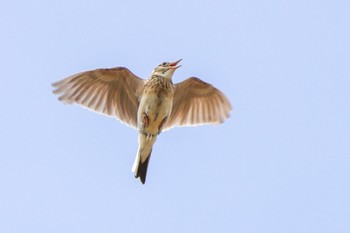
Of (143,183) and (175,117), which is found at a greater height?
(175,117)

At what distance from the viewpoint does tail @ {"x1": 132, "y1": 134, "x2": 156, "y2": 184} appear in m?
19.8

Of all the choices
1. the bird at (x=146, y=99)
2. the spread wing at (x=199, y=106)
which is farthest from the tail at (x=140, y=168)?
the spread wing at (x=199, y=106)

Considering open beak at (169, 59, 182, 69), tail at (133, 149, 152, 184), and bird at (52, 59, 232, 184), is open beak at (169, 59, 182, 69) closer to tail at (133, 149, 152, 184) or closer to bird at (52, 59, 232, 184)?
bird at (52, 59, 232, 184)

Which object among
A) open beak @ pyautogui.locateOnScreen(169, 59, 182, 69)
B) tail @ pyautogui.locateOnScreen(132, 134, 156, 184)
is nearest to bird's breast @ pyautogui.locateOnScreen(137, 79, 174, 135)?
tail @ pyautogui.locateOnScreen(132, 134, 156, 184)

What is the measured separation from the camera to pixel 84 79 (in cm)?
2059

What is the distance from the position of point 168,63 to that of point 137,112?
1.23 meters

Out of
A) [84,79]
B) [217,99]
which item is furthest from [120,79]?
[217,99]

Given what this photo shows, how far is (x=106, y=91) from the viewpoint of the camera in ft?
68.0

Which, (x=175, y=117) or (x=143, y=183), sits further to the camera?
(x=175, y=117)

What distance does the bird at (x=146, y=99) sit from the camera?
19.7 metres

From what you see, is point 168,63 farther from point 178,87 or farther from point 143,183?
point 143,183

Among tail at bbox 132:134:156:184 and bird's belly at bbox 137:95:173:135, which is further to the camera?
tail at bbox 132:134:156:184

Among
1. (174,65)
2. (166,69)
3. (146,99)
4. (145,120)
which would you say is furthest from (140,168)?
(174,65)

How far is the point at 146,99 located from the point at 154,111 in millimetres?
338
